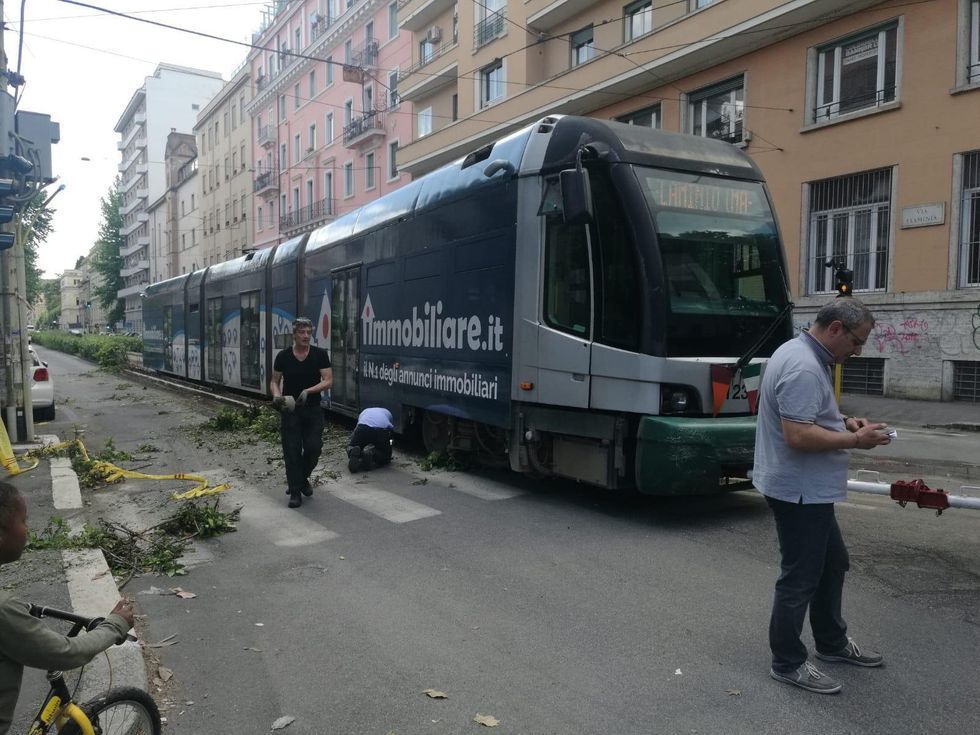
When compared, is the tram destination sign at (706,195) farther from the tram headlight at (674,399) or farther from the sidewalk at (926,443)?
the sidewalk at (926,443)

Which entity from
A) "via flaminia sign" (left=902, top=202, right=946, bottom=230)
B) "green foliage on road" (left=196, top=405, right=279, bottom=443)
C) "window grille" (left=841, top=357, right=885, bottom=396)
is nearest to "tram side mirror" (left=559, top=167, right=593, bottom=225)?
"green foliage on road" (left=196, top=405, right=279, bottom=443)

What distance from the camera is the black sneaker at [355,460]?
356 inches

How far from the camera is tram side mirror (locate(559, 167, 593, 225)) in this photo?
605 centimetres

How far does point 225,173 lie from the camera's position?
58.6m

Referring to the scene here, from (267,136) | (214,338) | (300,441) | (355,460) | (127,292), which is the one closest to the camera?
(300,441)

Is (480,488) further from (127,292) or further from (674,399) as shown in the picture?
(127,292)

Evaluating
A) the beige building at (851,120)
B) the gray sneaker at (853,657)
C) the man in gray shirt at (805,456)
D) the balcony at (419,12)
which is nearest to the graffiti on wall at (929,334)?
the beige building at (851,120)

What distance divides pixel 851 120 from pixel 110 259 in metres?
81.0

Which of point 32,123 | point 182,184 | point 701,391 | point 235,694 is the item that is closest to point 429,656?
point 235,694

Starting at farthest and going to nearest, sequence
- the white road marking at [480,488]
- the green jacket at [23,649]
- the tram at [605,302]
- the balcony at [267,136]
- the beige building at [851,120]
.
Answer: the balcony at [267,136]
the beige building at [851,120]
the white road marking at [480,488]
the tram at [605,302]
the green jacket at [23,649]

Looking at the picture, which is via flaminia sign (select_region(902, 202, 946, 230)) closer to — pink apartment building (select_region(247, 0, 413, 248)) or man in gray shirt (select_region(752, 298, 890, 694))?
man in gray shirt (select_region(752, 298, 890, 694))

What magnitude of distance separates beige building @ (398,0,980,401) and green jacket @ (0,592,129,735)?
51.3 ft

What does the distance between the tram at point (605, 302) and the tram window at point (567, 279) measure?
0.04 ft

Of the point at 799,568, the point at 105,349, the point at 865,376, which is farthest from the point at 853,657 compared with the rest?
the point at 105,349
